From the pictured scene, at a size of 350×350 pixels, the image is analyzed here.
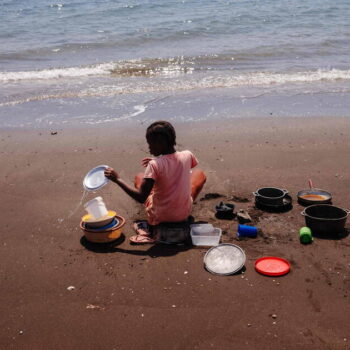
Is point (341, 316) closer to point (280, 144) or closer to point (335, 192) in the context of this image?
point (335, 192)

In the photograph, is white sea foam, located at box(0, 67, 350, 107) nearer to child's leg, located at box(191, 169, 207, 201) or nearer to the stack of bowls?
child's leg, located at box(191, 169, 207, 201)

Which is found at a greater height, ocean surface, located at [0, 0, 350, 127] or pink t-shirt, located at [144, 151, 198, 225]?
pink t-shirt, located at [144, 151, 198, 225]

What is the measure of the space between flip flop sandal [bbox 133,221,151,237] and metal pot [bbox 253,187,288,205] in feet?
4.14

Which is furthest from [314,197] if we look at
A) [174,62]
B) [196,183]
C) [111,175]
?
[174,62]

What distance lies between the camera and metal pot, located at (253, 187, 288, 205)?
5.02 metres

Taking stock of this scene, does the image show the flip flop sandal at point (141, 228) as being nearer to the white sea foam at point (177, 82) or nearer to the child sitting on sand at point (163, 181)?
the child sitting on sand at point (163, 181)

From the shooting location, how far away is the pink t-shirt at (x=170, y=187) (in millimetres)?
4281

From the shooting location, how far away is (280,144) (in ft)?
22.8

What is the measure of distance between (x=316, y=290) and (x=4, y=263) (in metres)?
2.72

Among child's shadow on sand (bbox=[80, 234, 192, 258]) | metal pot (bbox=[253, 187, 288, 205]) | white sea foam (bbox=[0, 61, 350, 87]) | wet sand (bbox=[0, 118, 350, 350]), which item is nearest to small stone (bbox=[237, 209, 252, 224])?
Result: wet sand (bbox=[0, 118, 350, 350])

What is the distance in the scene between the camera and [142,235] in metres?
4.58

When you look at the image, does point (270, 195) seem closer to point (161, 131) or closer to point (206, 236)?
point (206, 236)

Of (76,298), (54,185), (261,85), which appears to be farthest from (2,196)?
(261,85)

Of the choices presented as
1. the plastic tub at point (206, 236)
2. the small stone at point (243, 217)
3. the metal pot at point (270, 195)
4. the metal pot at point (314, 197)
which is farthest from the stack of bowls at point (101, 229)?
the metal pot at point (314, 197)
